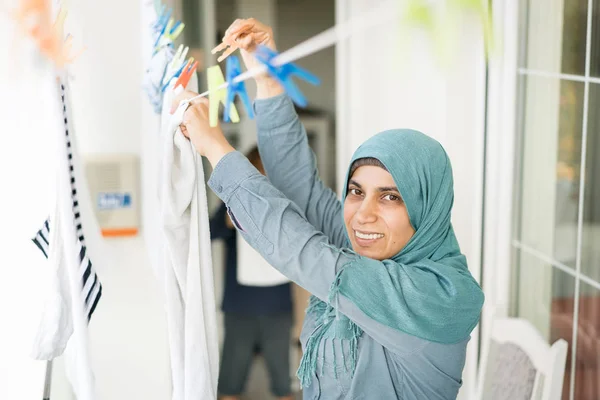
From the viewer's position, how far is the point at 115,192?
1831mm

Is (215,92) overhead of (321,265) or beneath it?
overhead

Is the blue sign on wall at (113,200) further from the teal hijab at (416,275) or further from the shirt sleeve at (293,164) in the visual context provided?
the teal hijab at (416,275)

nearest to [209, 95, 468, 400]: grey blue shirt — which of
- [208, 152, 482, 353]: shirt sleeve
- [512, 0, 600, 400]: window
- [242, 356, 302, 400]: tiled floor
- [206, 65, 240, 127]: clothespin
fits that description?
[208, 152, 482, 353]: shirt sleeve

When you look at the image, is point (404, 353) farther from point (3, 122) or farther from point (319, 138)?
point (319, 138)

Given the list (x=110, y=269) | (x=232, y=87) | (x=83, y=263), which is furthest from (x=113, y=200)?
(x=232, y=87)

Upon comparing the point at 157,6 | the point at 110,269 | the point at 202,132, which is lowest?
the point at 110,269

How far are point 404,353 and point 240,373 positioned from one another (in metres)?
1.50

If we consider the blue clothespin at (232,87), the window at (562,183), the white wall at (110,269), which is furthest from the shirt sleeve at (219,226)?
the blue clothespin at (232,87)

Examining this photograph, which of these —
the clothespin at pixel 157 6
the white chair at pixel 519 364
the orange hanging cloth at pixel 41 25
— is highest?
the clothespin at pixel 157 6

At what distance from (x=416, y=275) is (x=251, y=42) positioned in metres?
0.51

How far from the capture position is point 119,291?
1885 millimetres

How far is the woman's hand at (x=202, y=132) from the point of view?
1.16 meters

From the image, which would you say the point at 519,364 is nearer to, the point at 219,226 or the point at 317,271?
the point at 317,271

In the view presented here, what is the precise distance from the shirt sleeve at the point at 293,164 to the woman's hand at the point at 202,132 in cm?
23
